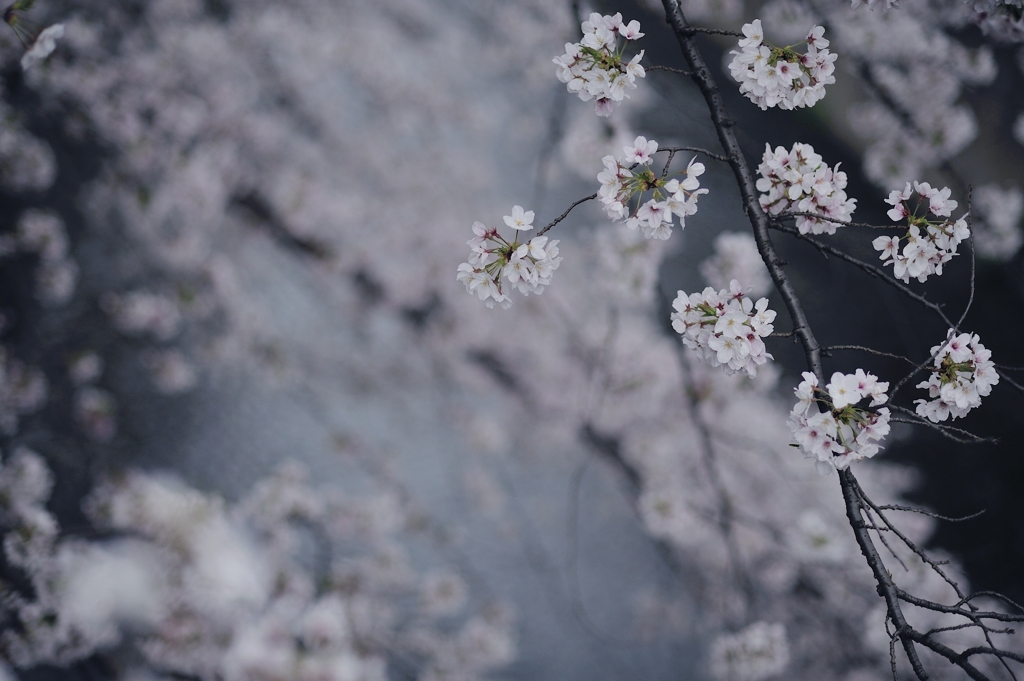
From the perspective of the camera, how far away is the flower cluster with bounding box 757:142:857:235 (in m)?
0.75

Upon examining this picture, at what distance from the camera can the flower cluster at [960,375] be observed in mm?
659

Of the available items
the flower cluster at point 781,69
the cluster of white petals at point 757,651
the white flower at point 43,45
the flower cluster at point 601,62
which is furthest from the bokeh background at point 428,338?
the white flower at point 43,45

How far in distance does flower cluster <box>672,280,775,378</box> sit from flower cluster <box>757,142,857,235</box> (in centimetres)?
20

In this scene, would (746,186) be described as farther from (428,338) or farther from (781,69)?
(428,338)

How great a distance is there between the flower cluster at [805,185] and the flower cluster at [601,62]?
24cm

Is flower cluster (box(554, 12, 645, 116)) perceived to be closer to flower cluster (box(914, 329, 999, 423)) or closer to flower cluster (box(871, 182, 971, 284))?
flower cluster (box(871, 182, 971, 284))

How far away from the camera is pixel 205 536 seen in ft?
7.13

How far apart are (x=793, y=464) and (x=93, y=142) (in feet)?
11.8

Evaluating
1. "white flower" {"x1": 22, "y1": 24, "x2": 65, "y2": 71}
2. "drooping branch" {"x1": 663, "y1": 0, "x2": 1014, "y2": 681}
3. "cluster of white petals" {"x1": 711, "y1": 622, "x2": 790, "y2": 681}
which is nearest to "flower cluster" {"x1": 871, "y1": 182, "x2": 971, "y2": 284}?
"drooping branch" {"x1": 663, "y1": 0, "x2": 1014, "y2": 681}

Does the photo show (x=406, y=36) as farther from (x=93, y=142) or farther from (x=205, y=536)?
(x=205, y=536)

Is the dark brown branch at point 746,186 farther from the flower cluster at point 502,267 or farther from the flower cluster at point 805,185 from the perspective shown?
the flower cluster at point 502,267

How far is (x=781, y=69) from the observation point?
0.73 m

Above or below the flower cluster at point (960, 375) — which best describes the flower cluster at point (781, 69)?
above

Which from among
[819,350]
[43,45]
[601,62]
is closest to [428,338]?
[43,45]
